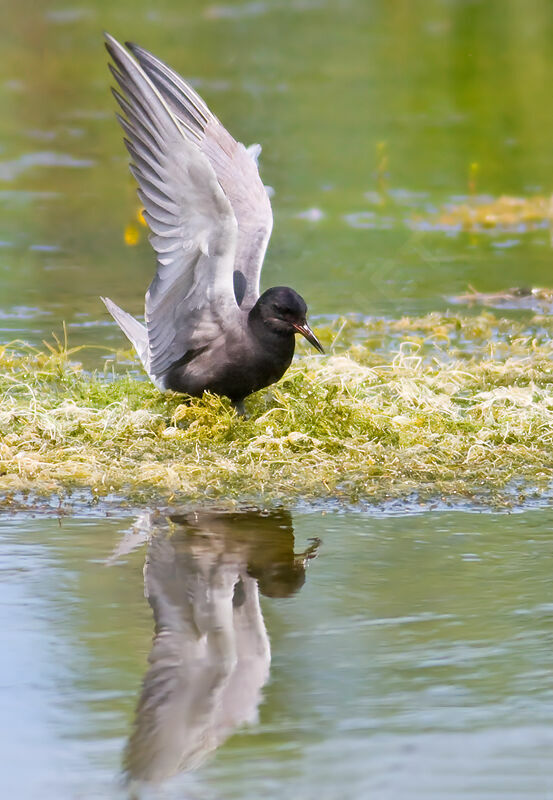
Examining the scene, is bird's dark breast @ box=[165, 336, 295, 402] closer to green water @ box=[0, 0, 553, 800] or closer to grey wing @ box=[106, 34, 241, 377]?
grey wing @ box=[106, 34, 241, 377]

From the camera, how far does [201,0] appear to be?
926 inches

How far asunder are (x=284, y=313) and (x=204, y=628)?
2355 millimetres

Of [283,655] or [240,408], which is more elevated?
[240,408]

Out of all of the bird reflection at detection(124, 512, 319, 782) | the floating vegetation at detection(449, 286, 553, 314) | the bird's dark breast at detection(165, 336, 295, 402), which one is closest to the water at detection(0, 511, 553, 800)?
the bird reflection at detection(124, 512, 319, 782)

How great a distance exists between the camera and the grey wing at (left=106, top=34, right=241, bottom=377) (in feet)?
21.4

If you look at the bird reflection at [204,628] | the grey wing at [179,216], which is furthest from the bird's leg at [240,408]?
the bird reflection at [204,628]

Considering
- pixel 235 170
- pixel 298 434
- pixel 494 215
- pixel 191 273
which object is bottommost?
pixel 298 434

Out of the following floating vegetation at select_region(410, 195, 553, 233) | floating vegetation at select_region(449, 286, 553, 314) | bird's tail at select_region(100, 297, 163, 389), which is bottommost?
bird's tail at select_region(100, 297, 163, 389)

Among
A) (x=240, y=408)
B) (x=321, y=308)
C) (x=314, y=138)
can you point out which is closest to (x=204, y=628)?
(x=240, y=408)

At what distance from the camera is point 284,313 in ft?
22.4

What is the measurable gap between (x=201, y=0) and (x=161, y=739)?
2073 centimetres

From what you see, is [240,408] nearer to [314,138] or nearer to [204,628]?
[204,628]

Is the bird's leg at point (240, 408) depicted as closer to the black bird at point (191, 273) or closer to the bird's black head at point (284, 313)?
the black bird at point (191, 273)

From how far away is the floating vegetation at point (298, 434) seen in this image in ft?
20.8
